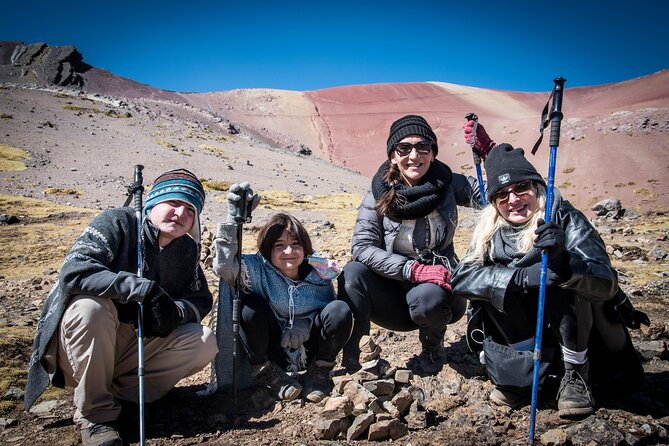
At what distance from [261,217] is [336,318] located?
260 inches

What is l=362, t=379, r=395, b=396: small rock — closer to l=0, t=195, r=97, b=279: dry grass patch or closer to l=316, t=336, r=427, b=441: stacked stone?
l=316, t=336, r=427, b=441: stacked stone

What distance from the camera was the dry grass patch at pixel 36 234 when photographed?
19.8 ft

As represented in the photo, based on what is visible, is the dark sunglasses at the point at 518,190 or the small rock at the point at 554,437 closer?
the small rock at the point at 554,437

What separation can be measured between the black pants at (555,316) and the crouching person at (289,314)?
934mm

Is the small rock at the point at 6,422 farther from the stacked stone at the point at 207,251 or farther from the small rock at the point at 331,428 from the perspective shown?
the stacked stone at the point at 207,251

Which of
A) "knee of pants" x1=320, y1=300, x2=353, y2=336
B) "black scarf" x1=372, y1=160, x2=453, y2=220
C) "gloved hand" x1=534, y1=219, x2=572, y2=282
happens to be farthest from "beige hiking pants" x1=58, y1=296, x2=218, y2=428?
"gloved hand" x1=534, y1=219, x2=572, y2=282

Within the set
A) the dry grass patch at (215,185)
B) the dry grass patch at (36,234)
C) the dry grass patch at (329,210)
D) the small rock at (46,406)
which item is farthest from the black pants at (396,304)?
the dry grass patch at (215,185)

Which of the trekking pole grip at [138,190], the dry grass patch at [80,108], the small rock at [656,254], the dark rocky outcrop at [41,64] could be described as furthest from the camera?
the dark rocky outcrop at [41,64]

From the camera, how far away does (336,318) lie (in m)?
2.87

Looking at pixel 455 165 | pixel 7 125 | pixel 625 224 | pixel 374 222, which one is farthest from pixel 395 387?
pixel 7 125

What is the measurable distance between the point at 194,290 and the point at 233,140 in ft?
62.8

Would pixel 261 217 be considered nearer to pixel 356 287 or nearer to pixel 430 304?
pixel 356 287

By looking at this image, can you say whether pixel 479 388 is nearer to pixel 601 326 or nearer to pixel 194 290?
pixel 601 326

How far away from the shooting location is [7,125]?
56.2 ft
